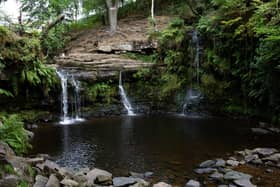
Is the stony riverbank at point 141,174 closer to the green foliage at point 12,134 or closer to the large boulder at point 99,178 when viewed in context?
the large boulder at point 99,178

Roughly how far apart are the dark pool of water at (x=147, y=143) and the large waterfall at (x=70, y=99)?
1.20m

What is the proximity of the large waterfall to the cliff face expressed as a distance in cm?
52

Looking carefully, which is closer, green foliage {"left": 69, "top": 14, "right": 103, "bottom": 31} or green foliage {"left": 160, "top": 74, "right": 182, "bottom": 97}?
green foliage {"left": 160, "top": 74, "right": 182, "bottom": 97}

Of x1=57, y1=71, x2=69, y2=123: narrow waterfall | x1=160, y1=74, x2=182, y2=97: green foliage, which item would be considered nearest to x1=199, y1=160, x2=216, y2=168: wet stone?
x1=57, y1=71, x2=69, y2=123: narrow waterfall

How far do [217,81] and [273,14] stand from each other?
4.29m

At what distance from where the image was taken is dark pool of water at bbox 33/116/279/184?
29.5 feet

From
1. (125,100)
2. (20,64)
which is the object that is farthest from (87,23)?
(20,64)

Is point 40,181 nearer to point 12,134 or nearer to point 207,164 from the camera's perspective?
point 12,134

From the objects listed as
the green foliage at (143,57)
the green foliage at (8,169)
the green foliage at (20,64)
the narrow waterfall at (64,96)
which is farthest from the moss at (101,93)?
the green foliage at (8,169)

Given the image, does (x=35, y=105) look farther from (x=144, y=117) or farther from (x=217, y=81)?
(x=217, y=81)

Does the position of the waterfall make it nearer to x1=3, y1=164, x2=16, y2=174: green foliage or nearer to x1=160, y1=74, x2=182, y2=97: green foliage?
x1=160, y1=74, x2=182, y2=97: green foliage

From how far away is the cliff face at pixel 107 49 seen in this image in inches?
671

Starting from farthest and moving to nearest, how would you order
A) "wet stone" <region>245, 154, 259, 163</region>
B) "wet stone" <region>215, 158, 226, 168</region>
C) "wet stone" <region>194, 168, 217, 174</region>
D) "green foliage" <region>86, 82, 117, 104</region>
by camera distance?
"green foliage" <region>86, 82, 117, 104</region>
"wet stone" <region>245, 154, 259, 163</region>
"wet stone" <region>215, 158, 226, 168</region>
"wet stone" <region>194, 168, 217, 174</region>

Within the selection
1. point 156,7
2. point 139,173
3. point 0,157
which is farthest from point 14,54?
point 156,7
